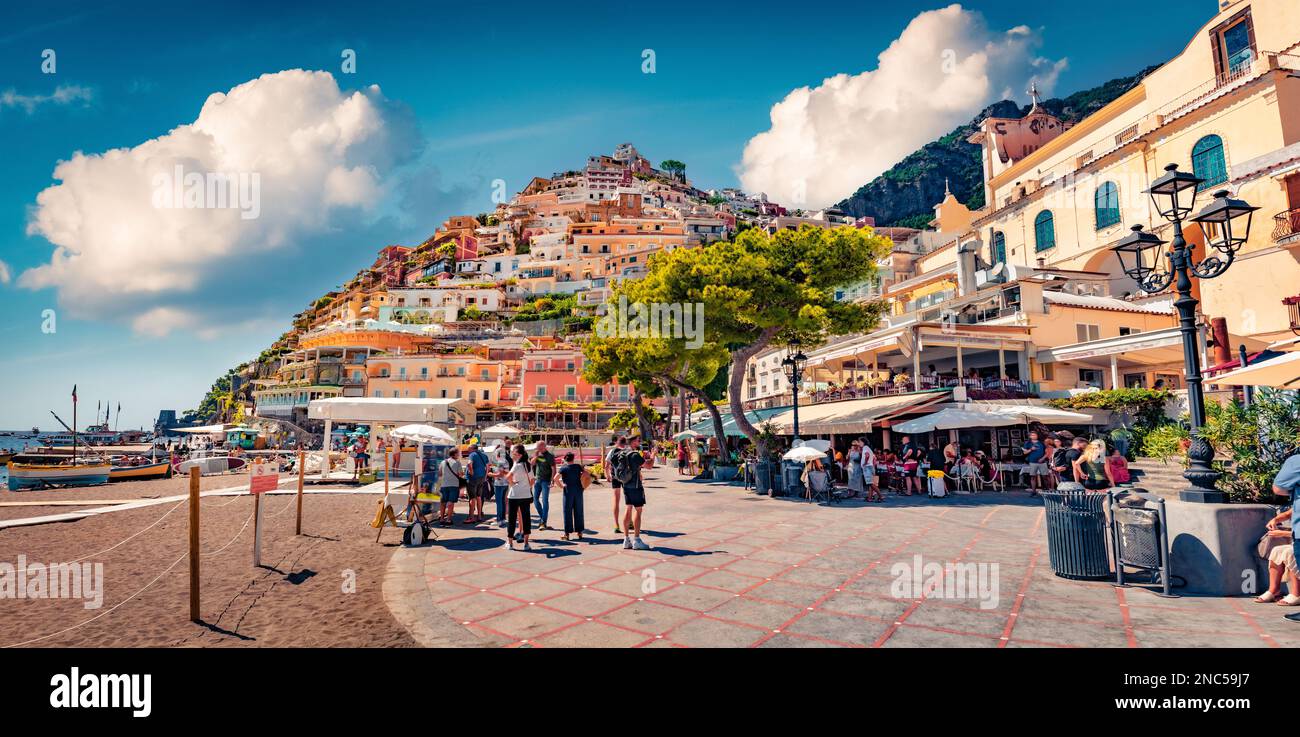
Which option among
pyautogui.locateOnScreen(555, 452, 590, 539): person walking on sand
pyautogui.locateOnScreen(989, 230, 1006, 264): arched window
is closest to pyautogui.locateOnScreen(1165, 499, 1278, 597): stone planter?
pyautogui.locateOnScreen(555, 452, 590, 539): person walking on sand

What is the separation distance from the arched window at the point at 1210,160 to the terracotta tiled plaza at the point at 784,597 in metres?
21.6

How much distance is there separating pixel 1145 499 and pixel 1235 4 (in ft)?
96.7

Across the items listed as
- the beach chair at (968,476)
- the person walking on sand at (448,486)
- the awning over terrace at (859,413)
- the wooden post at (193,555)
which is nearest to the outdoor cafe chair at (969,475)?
the beach chair at (968,476)

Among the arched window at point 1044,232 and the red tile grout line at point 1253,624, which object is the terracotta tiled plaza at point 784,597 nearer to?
the red tile grout line at point 1253,624

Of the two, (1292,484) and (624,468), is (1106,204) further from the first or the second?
(624,468)

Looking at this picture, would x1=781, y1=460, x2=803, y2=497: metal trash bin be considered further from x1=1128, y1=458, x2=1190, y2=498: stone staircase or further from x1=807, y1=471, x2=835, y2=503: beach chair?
x1=1128, y1=458, x2=1190, y2=498: stone staircase

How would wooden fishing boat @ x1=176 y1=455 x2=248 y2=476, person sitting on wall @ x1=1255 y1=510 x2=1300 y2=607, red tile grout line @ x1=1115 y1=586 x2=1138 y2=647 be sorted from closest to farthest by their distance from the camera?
red tile grout line @ x1=1115 y1=586 x2=1138 y2=647
person sitting on wall @ x1=1255 y1=510 x2=1300 y2=607
wooden fishing boat @ x1=176 y1=455 x2=248 y2=476

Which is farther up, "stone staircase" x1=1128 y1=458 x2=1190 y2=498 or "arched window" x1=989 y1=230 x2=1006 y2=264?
"arched window" x1=989 y1=230 x2=1006 y2=264

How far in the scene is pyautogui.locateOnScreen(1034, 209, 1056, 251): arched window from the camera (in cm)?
2884

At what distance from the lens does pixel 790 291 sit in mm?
16484

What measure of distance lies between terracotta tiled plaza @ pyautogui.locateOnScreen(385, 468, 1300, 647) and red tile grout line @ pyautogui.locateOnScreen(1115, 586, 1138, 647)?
0.05ft

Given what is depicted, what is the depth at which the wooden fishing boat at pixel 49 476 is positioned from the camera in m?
24.4
